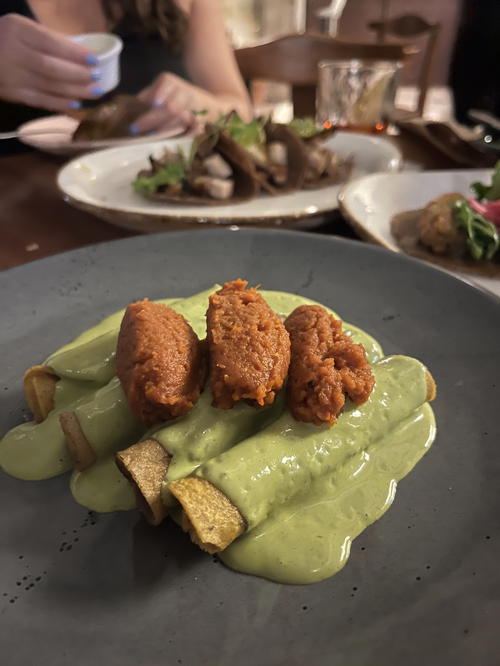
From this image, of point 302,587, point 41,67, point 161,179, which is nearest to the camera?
point 302,587

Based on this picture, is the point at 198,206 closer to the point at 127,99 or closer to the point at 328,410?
the point at 127,99

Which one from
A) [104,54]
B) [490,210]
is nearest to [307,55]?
[104,54]

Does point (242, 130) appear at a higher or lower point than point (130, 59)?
lower

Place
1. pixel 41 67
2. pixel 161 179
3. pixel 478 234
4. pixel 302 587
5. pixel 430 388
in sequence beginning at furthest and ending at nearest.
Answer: pixel 41 67, pixel 161 179, pixel 478 234, pixel 430 388, pixel 302 587

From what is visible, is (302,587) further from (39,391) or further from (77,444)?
(39,391)

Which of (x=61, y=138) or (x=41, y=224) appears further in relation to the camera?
(x=61, y=138)

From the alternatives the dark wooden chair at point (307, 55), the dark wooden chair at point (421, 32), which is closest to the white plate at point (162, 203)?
the dark wooden chair at point (307, 55)

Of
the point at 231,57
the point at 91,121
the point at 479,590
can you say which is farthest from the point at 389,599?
the point at 231,57
